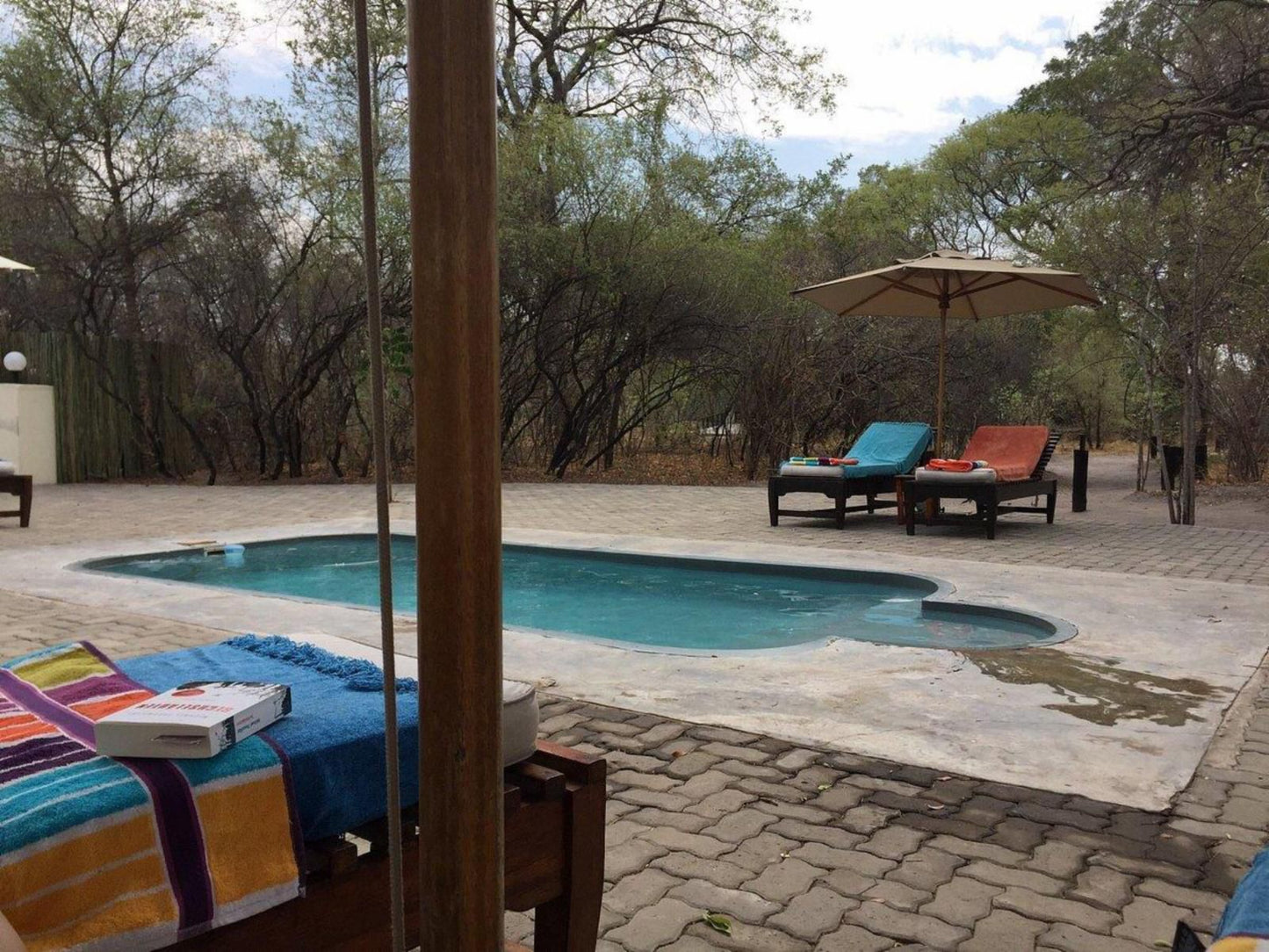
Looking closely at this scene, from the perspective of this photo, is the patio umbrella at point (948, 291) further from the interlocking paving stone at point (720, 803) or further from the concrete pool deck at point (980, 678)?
the interlocking paving stone at point (720, 803)

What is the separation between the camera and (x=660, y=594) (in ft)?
21.4

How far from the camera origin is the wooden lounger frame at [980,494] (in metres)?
7.79

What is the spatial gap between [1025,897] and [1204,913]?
1.05 feet

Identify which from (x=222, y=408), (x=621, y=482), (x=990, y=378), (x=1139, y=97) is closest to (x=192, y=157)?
(x=222, y=408)

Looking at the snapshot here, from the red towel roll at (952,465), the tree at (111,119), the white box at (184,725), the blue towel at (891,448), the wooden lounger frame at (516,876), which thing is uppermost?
the tree at (111,119)

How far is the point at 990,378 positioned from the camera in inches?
576

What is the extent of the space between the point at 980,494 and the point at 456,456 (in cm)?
755

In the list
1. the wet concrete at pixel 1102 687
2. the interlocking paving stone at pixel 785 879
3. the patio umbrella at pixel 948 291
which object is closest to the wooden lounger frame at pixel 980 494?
the patio umbrella at pixel 948 291

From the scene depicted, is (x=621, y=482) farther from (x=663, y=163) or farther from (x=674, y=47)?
(x=674, y=47)

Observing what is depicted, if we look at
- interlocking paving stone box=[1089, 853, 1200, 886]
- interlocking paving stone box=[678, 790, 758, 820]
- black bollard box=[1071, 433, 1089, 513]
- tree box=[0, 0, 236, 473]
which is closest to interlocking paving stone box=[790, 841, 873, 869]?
interlocking paving stone box=[678, 790, 758, 820]

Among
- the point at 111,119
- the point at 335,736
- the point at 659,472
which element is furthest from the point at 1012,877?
the point at 111,119

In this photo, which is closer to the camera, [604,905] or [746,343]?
[604,905]

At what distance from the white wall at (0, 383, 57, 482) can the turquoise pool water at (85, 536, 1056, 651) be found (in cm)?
738

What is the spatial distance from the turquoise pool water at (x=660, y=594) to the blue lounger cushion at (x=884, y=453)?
240cm
